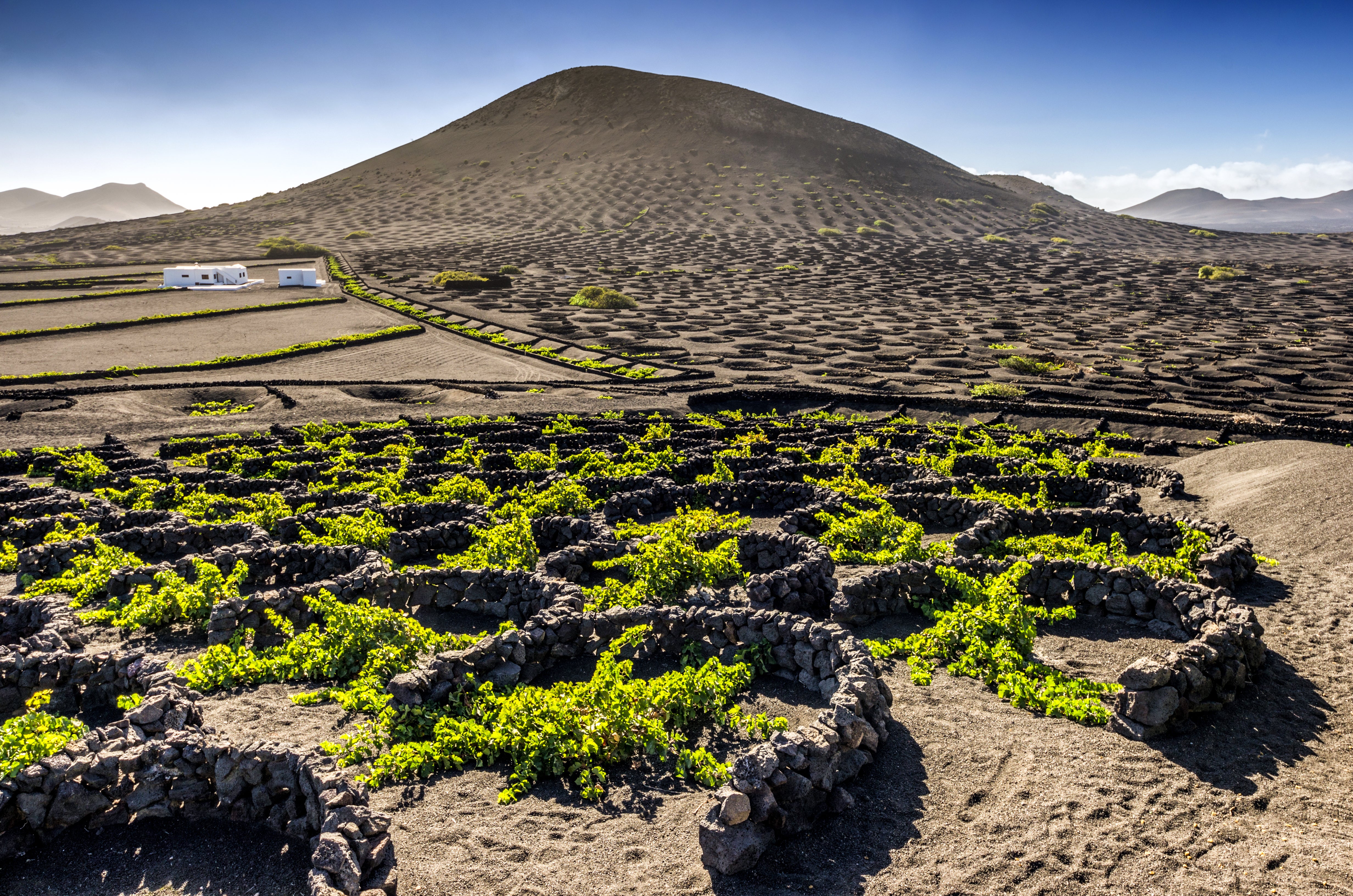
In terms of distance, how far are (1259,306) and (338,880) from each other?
75.1m

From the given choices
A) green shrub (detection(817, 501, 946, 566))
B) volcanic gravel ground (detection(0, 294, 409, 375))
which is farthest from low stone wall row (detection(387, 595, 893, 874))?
volcanic gravel ground (detection(0, 294, 409, 375))

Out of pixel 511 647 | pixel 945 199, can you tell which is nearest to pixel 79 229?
pixel 945 199

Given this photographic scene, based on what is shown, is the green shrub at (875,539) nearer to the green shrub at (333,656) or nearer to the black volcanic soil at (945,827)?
the black volcanic soil at (945,827)

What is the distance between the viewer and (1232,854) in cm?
723

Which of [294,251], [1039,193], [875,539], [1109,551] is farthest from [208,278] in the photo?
[1039,193]

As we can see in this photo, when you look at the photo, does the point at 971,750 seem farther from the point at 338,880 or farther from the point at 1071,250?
the point at 1071,250

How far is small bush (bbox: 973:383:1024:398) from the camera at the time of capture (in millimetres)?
31891

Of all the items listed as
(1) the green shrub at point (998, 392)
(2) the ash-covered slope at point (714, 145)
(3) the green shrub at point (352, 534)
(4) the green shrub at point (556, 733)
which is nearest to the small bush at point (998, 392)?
(1) the green shrub at point (998, 392)

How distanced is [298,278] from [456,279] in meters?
15.0

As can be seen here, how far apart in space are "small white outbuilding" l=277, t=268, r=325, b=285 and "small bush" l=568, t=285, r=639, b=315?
1027 inches

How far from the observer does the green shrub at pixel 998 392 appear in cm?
3189

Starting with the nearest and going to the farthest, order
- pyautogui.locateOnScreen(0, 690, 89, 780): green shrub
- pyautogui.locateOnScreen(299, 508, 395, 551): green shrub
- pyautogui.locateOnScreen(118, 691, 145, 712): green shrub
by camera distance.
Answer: pyautogui.locateOnScreen(0, 690, 89, 780): green shrub
pyautogui.locateOnScreen(118, 691, 145, 712): green shrub
pyautogui.locateOnScreen(299, 508, 395, 551): green shrub

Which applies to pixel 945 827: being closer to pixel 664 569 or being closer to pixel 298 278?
pixel 664 569

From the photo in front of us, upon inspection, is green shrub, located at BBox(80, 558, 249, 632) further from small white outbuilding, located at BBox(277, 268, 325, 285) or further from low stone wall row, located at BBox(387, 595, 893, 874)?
small white outbuilding, located at BBox(277, 268, 325, 285)
